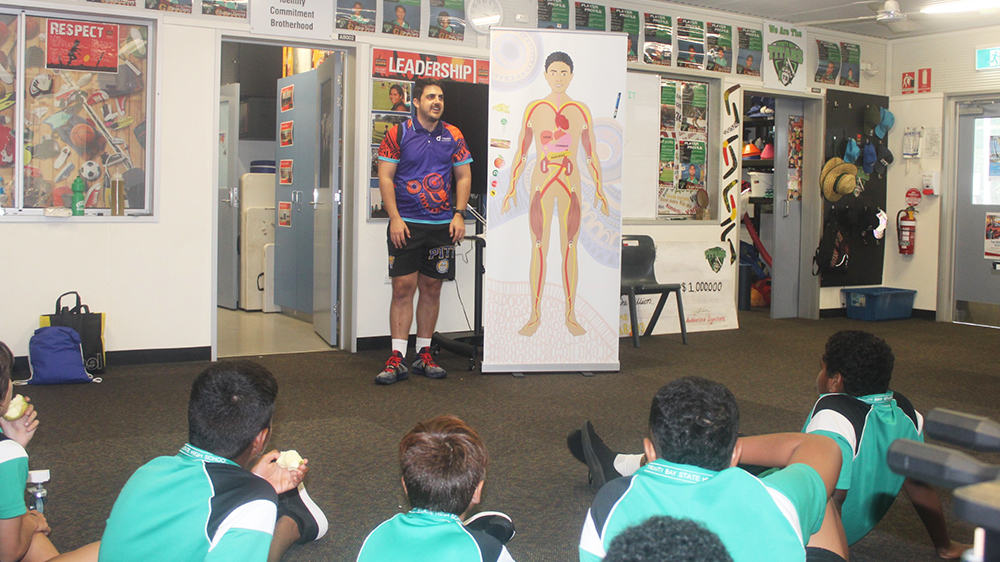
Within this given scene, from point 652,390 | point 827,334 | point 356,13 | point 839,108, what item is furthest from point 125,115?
point 839,108

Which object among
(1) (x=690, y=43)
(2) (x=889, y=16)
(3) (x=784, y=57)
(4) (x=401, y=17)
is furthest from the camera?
(3) (x=784, y=57)

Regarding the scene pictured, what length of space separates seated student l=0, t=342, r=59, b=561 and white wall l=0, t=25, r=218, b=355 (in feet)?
10.4

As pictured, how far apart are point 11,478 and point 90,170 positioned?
12.2 ft

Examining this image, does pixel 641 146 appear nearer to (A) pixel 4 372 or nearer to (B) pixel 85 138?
(B) pixel 85 138

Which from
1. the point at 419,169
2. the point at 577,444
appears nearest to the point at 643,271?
the point at 419,169

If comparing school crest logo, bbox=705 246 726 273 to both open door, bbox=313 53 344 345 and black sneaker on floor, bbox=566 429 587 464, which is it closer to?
open door, bbox=313 53 344 345

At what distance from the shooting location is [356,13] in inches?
226

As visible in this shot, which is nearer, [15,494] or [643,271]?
[15,494]

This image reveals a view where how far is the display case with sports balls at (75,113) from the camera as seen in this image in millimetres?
4922

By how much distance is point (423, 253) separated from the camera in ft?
16.7

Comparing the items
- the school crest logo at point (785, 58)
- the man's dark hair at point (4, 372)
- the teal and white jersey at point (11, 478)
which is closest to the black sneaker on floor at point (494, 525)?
the teal and white jersey at point (11, 478)

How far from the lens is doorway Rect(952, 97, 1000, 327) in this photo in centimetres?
786

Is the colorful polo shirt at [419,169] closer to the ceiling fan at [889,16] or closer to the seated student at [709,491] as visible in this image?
the seated student at [709,491]

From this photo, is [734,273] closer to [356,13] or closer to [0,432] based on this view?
[356,13]
